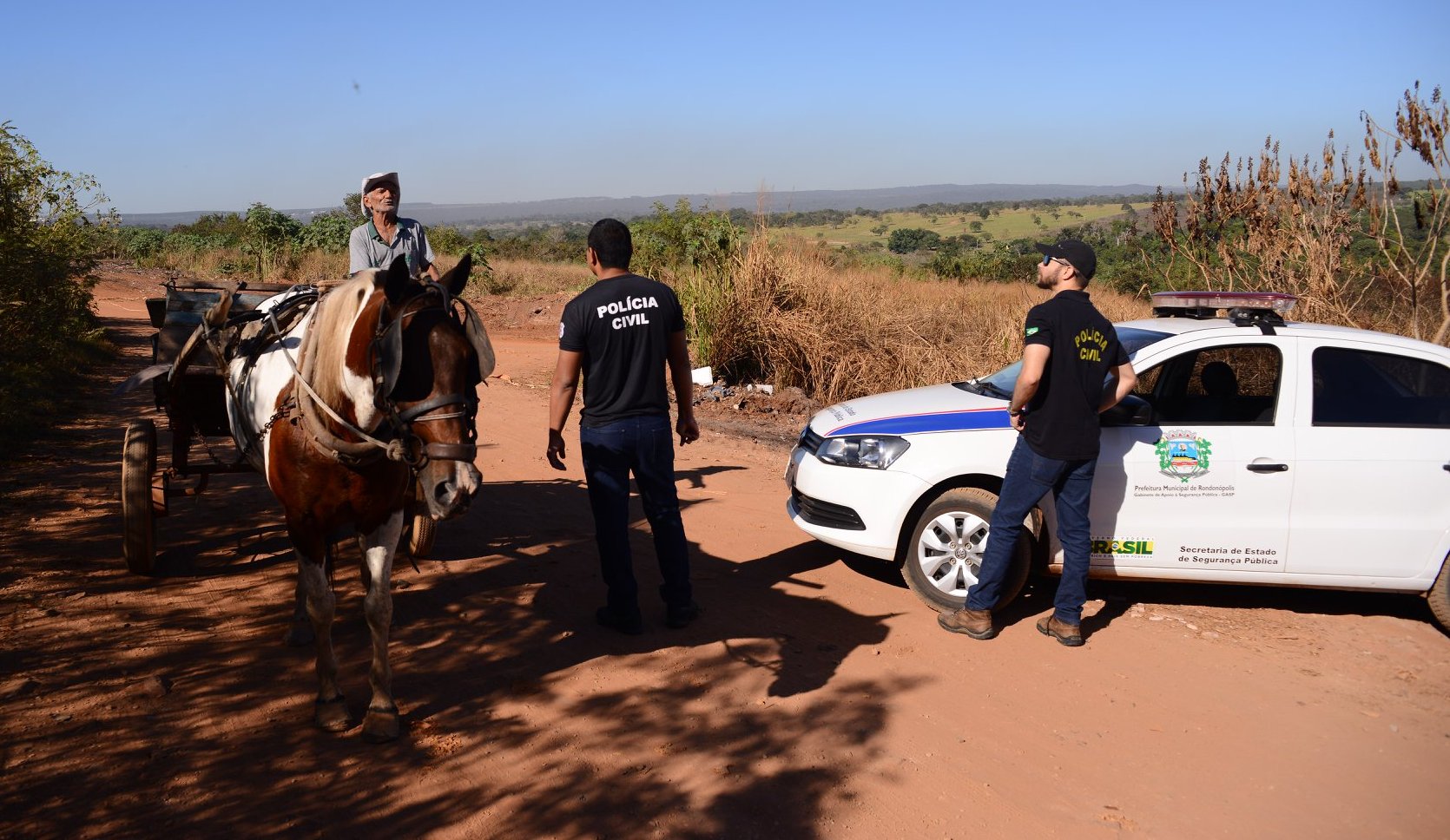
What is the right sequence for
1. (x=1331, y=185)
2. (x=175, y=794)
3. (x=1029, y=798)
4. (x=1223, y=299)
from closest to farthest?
(x=175, y=794), (x=1029, y=798), (x=1223, y=299), (x=1331, y=185)

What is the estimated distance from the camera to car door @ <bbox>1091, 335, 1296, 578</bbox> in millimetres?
5793

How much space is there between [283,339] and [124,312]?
21663 millimetres

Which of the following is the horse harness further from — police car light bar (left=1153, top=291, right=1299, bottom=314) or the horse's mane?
police car light bar (left=1153, top=291, right=1299, bottom=314)

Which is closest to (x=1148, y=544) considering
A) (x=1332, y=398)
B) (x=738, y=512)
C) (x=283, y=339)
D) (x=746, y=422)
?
(x=1332, y=398)

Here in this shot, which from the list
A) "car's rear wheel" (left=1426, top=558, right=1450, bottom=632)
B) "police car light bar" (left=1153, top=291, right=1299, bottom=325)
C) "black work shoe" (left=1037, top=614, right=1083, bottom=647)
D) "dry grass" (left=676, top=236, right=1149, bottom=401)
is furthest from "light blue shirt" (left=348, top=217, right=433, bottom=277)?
"dry grass" (left=676, top=236, right=1149, bottom=401)

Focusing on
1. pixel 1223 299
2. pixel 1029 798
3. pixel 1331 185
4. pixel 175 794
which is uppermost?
pixel 1331 185

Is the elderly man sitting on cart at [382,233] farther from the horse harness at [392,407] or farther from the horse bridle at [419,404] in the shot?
the horse bridle at [419,404]

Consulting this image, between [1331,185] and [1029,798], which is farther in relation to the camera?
[1331,185]

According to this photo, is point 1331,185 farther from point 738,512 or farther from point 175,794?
point 175,794

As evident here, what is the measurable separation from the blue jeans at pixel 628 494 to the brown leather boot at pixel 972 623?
5.31ft

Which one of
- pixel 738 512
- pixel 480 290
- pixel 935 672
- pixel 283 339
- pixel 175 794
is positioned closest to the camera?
pixel 175 794

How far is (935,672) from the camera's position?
5.26 meters

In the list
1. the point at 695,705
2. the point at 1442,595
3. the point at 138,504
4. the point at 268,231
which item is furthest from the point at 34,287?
the point at 268,231

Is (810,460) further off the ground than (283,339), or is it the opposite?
(283,339)
